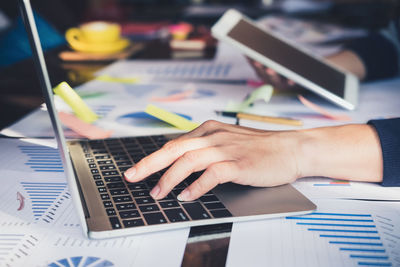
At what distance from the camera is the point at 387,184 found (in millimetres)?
589

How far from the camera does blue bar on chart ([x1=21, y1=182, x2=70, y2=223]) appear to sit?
51 centimetres

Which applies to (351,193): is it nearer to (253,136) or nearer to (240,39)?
(253,136)

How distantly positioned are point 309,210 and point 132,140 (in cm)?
34

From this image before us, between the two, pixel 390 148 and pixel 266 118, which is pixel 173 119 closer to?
pixel 266 118

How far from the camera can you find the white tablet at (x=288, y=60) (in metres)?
0.86

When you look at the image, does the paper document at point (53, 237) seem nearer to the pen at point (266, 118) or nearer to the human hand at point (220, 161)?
the human hand at point (220, 161)

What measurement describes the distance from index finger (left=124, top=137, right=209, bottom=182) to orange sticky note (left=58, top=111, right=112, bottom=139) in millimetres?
242

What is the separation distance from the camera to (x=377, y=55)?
3.83ft

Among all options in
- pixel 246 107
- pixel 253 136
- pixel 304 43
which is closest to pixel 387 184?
pixel 253 136

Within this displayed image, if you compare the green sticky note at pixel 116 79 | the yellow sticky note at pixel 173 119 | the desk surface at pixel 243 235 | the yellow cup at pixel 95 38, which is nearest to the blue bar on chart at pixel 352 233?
the desk surface at pixel 243 235

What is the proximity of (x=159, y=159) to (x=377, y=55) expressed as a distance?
2.86 feet

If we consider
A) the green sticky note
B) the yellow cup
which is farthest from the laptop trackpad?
the yellow cup

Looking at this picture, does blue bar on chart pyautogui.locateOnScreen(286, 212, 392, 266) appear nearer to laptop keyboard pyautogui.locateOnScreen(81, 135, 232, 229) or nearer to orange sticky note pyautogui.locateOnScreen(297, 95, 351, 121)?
laptop keyboard pyautogui.locateOnScreen(81, 135, 232, 229)

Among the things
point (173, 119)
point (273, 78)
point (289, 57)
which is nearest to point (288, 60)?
point (289, 57)
